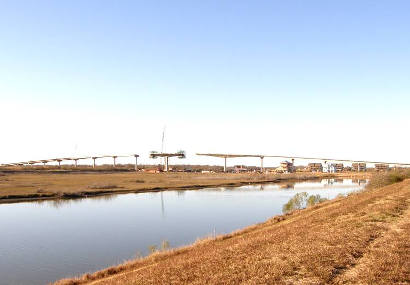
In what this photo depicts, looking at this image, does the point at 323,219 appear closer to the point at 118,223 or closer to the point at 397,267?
the point at 397,267

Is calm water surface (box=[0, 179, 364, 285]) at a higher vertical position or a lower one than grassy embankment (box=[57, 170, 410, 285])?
Answer: lower

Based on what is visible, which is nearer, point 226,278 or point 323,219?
point 226,278

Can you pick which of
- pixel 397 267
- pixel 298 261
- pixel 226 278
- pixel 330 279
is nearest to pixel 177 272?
pixel 226 278

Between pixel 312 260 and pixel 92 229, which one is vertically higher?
pixel 312 260

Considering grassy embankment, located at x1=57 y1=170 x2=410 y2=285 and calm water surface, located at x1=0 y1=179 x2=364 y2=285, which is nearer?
grassy embankment, located at x1=57 y1=170 x2=410 y2=285

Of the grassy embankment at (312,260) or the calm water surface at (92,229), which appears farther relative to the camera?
the calm water surface at (92,229)

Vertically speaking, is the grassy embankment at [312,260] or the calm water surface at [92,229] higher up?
the grassy embankment at [312,260]

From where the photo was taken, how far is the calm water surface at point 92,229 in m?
23.3

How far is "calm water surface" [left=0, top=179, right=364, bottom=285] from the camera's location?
76.5ft

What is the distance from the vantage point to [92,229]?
117ft

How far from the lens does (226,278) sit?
11078 mm

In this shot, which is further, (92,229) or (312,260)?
(92,229)

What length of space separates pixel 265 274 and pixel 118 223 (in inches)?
→ 1185

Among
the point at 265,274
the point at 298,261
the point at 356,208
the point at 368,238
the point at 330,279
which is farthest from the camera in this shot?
the point at 356,208
